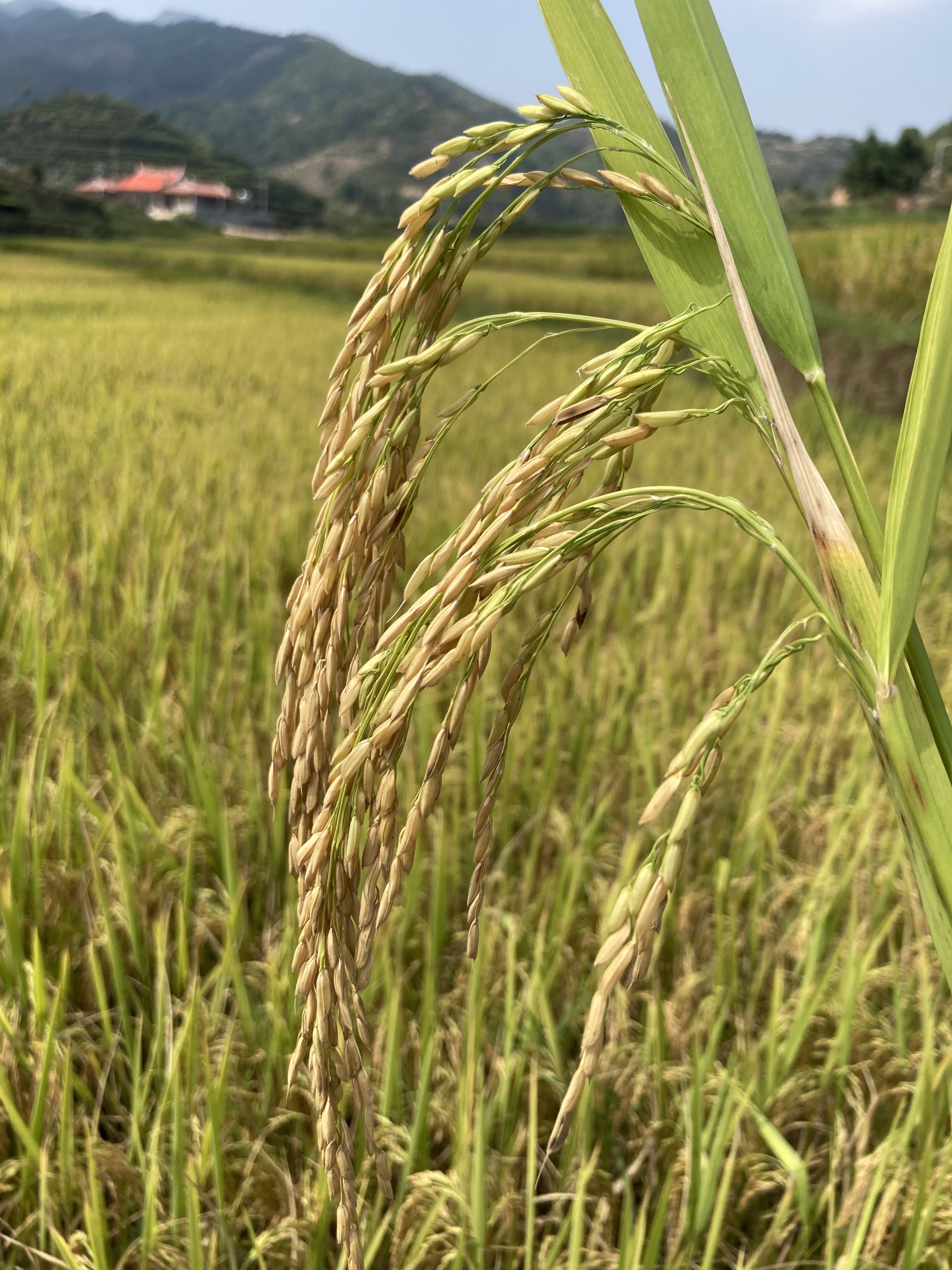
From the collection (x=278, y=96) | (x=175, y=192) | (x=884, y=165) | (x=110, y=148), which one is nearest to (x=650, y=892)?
(x=884, y=165)

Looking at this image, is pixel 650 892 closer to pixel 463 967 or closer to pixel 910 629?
pixel 910 629

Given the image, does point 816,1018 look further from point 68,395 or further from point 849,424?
point 849,424

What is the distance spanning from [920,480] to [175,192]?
72.1 metres

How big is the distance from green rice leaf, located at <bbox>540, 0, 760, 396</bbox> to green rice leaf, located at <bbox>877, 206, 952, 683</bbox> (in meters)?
0.08

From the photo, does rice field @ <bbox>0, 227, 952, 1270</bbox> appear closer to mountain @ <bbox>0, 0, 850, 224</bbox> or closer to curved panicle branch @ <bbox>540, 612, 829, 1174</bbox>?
curved panicle branch @ <bbox>540, 612, 829, 1174</bbox>

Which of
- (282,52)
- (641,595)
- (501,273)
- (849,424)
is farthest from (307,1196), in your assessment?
(282,52)

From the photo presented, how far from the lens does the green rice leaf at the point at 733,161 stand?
359 millimetres

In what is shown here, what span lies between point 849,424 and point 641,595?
4134 millimetres

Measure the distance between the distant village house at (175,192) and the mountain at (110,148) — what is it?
76cm

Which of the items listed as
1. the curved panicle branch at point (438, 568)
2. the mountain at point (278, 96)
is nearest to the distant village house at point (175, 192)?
the mountain at point (278, 96)

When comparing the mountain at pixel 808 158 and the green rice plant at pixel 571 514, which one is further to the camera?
the mountain at pixel 808 158

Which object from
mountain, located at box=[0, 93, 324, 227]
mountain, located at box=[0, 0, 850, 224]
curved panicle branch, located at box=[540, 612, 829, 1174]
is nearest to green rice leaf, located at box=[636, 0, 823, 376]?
curved panicle branch, located at box=[540, 612, 829, 1174]

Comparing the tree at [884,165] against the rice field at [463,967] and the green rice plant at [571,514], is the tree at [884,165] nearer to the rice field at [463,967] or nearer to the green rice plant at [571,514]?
the rice field at [463,967]

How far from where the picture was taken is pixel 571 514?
318 millimetres
